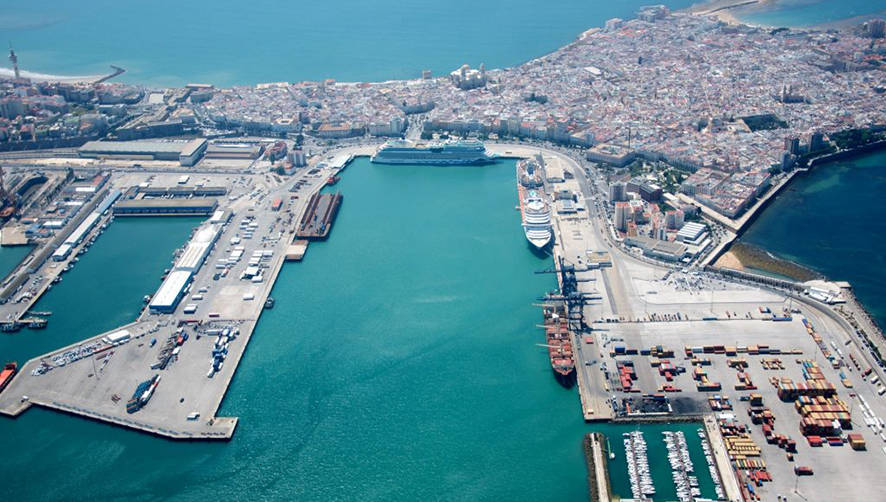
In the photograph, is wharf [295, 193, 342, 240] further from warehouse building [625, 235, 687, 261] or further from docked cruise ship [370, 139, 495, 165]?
warehouse building [625, 235, 687, 261]

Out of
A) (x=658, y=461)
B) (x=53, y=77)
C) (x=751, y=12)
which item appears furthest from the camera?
(x=751, y=12)

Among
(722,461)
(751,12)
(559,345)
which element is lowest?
(722,461)

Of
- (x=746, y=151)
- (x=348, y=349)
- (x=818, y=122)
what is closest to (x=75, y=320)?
(x=348, y=349)

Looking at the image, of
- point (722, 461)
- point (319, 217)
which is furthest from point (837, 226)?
point (319, 217)

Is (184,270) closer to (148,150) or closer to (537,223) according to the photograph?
(537,223)

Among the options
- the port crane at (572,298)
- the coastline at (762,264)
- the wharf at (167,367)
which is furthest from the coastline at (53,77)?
the coastline at (762,264)

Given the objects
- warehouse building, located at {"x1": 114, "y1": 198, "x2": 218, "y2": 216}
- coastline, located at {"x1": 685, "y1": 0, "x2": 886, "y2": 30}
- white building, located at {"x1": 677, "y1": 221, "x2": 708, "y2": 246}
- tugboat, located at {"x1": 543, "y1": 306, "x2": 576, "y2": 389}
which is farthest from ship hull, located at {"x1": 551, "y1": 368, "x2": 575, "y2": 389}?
coastline, located at {"x1": 685, "y1": 0, "x2": 886, "y2": 30}
